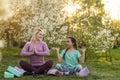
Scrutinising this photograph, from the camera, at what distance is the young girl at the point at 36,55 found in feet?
28.4

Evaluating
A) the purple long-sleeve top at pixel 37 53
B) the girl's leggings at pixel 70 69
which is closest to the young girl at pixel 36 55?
the purple long-sleeve top at pixel 37 53

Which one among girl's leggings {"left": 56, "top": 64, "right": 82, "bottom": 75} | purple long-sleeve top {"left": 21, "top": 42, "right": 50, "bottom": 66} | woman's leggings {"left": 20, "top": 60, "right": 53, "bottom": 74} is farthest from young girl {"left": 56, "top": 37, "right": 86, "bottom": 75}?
purple long-sleeve top {"left": 21, "top": 42, "right": 50, "bottom": 66}

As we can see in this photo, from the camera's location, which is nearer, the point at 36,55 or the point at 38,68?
the point at 38,68

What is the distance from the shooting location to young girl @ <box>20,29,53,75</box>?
28.4 feet

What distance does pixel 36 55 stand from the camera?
8.80 meters

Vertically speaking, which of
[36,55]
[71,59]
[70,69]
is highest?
[36,55]

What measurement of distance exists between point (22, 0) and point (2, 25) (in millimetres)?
2029

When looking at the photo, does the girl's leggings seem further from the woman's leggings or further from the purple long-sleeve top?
the purple long-sleeve top

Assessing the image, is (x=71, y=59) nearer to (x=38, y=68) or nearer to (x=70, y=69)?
(x=70, y=69)

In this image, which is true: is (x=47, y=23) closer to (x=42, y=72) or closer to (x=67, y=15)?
(x=67, y=15)

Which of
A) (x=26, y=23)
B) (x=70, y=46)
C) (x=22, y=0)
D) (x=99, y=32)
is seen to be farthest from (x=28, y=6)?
(x=70, y=46)

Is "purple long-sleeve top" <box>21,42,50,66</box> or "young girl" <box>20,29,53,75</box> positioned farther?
"purple long-sleeve top" <box>21,42,50,66</box>

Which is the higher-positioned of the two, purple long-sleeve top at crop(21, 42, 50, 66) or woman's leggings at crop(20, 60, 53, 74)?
purple long-sleeve top at crop(21, 42, 50, 66)

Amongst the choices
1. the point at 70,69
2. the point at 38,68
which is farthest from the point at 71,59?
the point at 38,68
